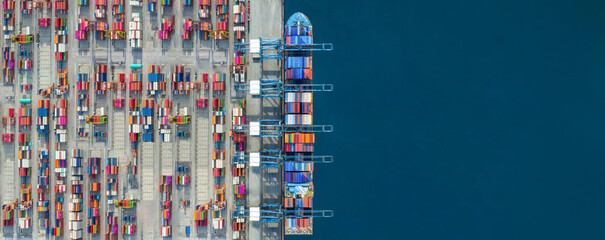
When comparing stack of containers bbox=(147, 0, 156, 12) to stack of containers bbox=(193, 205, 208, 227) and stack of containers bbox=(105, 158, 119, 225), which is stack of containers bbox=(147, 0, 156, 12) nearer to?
stack of containers bbox=(105, 158, 119, 225)

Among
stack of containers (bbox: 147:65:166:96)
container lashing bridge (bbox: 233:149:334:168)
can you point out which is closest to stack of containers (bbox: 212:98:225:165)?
container lashing bridge (bbox: 233:149:334:168)

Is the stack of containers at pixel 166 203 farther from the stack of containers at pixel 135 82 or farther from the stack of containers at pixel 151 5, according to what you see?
the stack of containers at pixel 151 5

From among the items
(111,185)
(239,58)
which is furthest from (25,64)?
(239,58)

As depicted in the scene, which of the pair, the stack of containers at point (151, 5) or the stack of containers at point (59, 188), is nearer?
the stack of containers at point (151, 5)

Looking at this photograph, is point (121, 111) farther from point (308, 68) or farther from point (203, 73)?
point (308, 68)

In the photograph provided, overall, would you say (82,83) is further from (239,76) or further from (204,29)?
(239,76)

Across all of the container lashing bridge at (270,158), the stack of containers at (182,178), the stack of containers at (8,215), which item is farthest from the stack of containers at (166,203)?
the stack of containers at (8,215)
